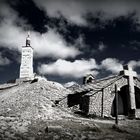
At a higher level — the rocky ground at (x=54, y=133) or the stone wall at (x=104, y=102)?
the stone wall at (x=104, y=102)

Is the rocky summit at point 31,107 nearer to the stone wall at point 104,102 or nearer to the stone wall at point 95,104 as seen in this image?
the stone wall at point 95,104

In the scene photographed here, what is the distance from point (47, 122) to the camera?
56.7 feet

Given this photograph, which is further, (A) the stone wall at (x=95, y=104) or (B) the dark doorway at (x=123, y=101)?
(B) the dark doorway at (x=123, y=101)

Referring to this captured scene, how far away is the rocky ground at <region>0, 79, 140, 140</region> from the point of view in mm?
13430

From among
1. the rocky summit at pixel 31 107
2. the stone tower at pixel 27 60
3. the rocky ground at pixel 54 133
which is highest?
the stone tower at pixel 27 60

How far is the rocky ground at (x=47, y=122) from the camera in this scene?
1343 centimetres

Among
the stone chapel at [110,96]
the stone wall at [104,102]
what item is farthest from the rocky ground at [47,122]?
the stone wall at [104,102]

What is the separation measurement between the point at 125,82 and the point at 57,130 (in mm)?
17873

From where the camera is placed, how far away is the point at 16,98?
84.9 ft

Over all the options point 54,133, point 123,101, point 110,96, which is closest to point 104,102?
point 110,96

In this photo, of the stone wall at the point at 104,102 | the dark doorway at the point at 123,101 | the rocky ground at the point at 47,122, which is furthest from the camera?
the dark doorway at the point at 123,101

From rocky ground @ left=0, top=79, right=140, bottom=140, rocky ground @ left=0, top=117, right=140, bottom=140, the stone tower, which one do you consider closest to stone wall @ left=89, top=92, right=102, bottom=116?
rocky ground @ left=0, top=79, right=140, bottom=140

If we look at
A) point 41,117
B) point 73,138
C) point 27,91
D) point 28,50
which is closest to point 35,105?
point 41,117

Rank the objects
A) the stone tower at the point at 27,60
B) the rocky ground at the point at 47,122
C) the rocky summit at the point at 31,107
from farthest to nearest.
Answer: the stone tower at the point at 27,60
the rocky summit at the point at 31,107
the rocky ground at the point at 47,122
